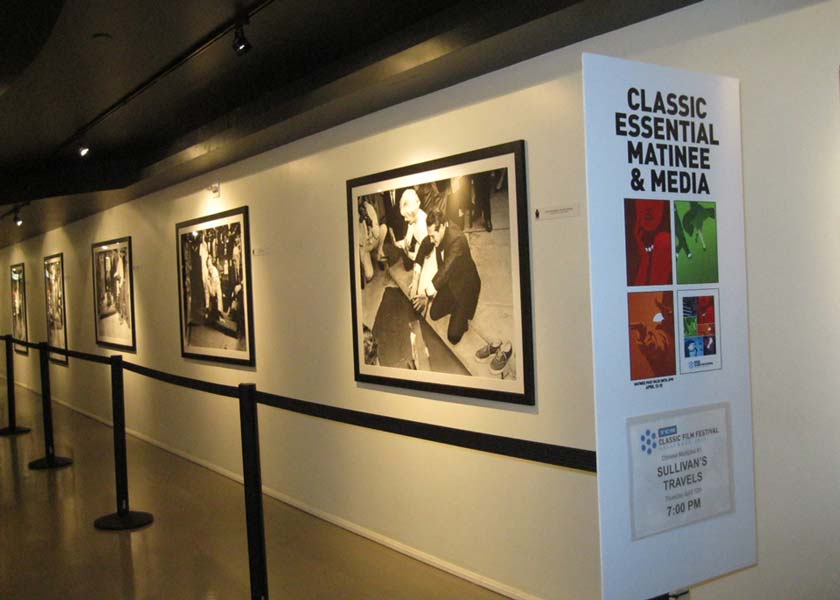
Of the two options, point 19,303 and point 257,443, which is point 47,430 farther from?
point 19,303

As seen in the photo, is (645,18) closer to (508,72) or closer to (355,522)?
(508,72)

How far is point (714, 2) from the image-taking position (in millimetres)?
3301

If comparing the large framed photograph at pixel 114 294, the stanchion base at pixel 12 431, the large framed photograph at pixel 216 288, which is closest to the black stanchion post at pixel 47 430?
the large framed photograph at pixel 216 288

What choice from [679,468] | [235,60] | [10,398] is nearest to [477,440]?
[679,468]

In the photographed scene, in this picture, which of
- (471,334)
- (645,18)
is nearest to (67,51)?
(471,334)

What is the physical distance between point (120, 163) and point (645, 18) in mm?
7352

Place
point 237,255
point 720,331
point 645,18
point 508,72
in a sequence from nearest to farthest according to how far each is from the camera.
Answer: point 720,331, point 645,18, point 508,72, point 237,255

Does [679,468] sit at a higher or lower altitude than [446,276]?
lower

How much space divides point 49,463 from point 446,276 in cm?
620

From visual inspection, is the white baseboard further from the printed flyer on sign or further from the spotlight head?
the spotlight head

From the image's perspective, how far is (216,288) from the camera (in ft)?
24.9

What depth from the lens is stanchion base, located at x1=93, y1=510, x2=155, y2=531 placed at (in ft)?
19.5

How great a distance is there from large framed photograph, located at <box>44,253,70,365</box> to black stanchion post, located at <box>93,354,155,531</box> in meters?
7.80

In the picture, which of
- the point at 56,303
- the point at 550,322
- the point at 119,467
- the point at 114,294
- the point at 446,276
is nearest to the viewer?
the point at 550,322
